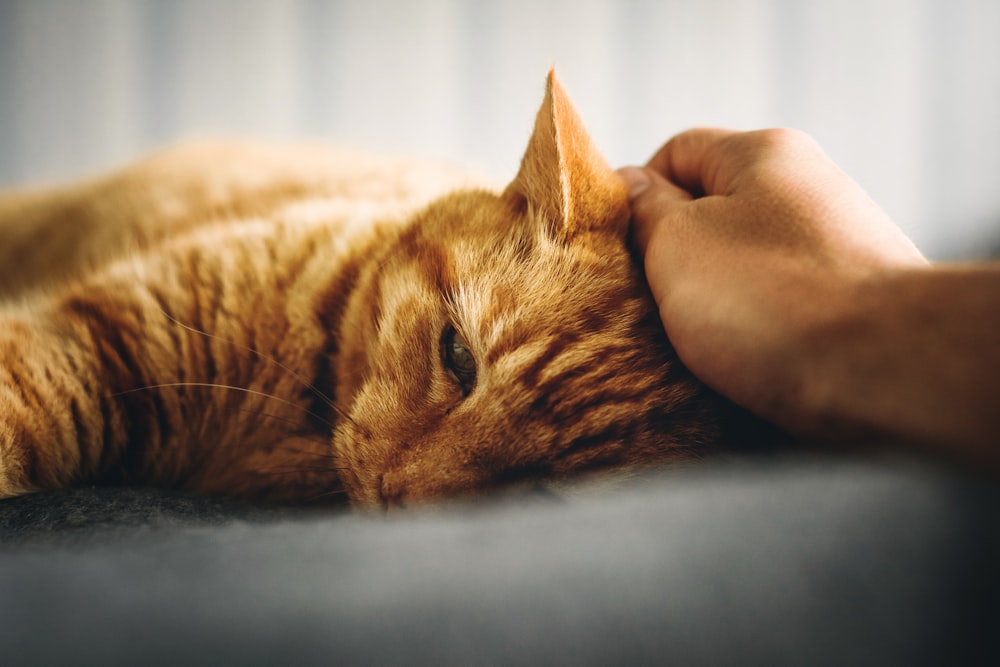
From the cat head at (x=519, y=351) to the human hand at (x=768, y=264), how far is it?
0.10m

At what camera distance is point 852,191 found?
92 centimetres

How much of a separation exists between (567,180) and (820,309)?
549 mm

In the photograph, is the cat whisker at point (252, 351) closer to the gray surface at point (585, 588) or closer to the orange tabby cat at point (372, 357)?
the orange tabby cat at point (372, 357)

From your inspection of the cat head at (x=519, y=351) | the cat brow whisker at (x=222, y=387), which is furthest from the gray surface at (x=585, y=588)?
the cat brow whisker at (x=222, y=387)

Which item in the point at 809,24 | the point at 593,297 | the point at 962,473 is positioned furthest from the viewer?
the point at 809,24

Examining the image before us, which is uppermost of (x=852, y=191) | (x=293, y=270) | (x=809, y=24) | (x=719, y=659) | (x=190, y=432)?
(x=809, y=24)

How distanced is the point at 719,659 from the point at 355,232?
1212 mm

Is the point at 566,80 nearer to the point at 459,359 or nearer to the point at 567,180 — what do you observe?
the point at 567,180

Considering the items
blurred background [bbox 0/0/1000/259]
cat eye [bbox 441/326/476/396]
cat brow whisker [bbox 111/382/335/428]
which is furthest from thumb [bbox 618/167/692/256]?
blurred background [bbox 0/0/1000/259]

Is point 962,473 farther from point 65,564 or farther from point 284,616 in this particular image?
point 65,564

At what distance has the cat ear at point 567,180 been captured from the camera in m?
1.17

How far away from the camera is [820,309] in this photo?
2.49ft

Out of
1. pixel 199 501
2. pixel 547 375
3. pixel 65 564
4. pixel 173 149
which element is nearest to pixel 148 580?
pixel 65 564

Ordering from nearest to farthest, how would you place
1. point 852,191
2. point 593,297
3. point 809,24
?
point 852,191 < point 593,297 < point 809,24
